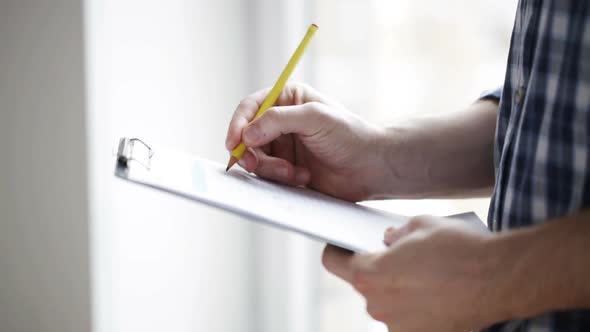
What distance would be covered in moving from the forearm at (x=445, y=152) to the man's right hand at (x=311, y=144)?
0.08ft

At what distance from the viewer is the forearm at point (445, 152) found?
0.78m

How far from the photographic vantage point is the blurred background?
2.74 feet

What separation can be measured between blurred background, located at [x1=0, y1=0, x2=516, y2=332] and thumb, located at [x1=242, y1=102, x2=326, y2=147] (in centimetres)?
23

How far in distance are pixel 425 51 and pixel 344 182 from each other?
0.38 metres

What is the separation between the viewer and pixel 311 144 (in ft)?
2.62

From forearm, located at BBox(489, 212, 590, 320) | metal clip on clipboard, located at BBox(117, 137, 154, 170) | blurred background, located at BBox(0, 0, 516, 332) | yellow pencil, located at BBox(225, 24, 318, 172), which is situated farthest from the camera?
blurred background, located at BBox(0, 0, 516, 332)

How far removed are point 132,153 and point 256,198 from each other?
0.12m

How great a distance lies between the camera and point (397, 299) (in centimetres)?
51

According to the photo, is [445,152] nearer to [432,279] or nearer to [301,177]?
[301,177]

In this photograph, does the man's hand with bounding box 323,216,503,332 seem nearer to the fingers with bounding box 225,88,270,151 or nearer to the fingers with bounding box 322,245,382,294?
the fingers with bounding box 322,245,382,294

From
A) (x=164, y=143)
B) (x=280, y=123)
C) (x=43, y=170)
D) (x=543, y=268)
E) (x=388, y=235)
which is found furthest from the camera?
(x=164, y=143)

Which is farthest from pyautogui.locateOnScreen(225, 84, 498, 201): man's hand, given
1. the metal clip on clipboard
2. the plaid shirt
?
the plaid shirt

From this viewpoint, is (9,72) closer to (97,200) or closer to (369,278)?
(97,200)

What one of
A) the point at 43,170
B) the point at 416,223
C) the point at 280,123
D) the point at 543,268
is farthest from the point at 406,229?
the point at 43,170
